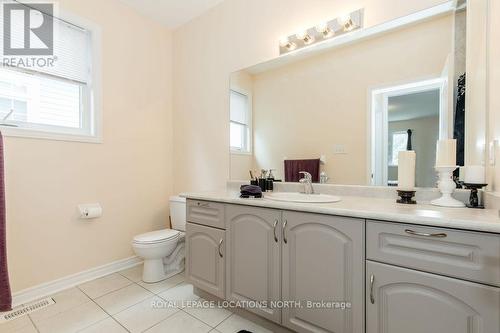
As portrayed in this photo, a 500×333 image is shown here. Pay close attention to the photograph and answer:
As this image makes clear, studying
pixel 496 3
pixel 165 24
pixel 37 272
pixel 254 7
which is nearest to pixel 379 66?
pixel 496 3

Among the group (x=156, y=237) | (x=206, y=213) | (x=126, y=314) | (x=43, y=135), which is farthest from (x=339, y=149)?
(x=43, y=135)

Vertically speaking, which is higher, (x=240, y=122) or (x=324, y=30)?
(x=324, y=30)

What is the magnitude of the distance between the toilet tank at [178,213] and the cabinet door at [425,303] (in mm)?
1846

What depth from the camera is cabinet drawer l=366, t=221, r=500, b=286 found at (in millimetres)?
855

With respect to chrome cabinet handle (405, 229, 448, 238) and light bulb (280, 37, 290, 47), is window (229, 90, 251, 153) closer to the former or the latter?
light bulb (280, 37, 290, 47)

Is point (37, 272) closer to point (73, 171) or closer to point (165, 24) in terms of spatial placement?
point (73, 171)

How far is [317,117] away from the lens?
6.10 ft

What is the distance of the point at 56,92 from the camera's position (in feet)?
6.95

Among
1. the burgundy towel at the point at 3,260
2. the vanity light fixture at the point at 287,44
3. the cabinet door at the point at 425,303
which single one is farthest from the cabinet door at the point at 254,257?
the burgundy towel at the point at 3,260

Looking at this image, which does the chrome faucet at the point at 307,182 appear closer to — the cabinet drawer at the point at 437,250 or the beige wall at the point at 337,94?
the beige wall at the point at 337,94

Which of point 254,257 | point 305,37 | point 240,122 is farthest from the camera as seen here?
point 240,122

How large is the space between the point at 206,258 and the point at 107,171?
138 cm

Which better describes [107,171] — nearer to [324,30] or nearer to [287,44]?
[287,44]

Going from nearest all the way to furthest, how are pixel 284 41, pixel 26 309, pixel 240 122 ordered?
1. pixel 26 309
2. pixel 284 41
3. pixel 240 122
